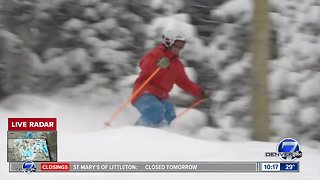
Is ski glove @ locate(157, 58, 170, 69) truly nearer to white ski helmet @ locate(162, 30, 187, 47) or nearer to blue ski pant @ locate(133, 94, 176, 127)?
white ski helmet @ locate(162, 30, 187, 47)

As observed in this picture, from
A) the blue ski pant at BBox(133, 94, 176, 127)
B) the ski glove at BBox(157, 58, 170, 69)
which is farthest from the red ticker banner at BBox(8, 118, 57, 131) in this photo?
the ski glove at BBox(157, 58, 170, 69)

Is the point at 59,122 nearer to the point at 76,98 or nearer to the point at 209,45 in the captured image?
the point at 76,98

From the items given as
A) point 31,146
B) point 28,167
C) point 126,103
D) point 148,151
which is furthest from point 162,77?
point 28,167

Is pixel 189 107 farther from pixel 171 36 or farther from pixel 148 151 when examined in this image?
pixel 148 151

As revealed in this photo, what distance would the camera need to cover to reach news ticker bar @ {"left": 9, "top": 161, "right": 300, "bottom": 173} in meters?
3.46

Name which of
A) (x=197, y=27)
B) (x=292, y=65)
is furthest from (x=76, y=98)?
(x=292, y=65)

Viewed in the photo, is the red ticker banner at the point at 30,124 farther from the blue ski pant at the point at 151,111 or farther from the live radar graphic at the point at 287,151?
the live radar graphic at the point at 287,151

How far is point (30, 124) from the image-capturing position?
3.82 metres

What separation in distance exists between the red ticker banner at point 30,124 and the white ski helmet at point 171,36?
6.31ft

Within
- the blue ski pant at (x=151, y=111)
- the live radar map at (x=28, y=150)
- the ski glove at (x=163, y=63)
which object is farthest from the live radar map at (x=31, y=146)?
the ski glove at (x=163, y=63)

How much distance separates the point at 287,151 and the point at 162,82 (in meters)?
2.13

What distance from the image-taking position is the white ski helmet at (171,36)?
533 centimetres

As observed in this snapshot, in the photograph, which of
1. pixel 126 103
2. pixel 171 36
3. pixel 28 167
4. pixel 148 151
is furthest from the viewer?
pixel 126 103

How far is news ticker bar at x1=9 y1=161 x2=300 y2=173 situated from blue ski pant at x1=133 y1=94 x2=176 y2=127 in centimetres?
180
